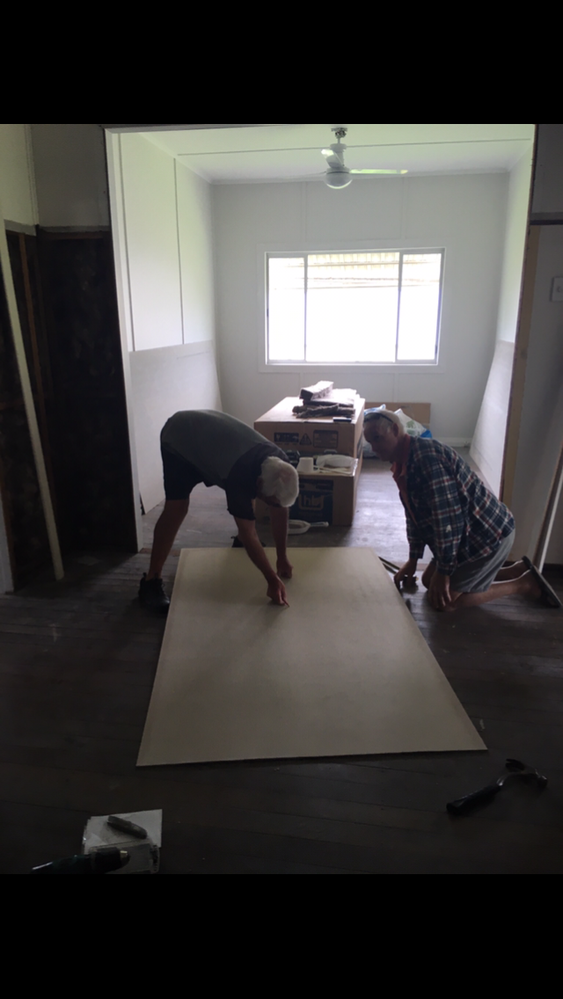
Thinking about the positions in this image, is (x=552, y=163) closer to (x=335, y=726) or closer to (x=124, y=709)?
(x=335, y=726)

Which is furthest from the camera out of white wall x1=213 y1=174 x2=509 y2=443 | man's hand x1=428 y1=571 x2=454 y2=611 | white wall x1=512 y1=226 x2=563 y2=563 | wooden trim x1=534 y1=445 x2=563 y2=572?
white wall x1=213 y1=174 x2=509 y2=443

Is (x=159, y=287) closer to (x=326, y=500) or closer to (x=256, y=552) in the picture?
(x=326, y=500)

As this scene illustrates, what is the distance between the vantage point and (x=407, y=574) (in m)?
3.18

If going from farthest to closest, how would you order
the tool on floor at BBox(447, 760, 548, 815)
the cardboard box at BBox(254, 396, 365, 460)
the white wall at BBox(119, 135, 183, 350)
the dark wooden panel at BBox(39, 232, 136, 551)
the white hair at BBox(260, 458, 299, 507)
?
1. the white wall at BBox(119, 135, 183, 350)
2. the cardboard box at BBox(254, 396, 365, 460)
3. the dark wooden panel at BBox(39, 232, 136, 551)
4. the white hair at BBox(260, 458, 299, 507)
5. the tool on floor at BBox(447, 760, 548, 815)

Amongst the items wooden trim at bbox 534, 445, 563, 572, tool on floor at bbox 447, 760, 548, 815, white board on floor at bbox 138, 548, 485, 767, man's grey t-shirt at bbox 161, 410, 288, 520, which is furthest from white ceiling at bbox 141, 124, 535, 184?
tool on floor at bbox 447, 760, 548, 815

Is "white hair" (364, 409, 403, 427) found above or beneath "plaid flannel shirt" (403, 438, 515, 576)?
above

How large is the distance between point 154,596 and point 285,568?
72cm

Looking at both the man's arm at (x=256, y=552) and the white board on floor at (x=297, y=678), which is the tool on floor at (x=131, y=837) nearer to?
the white board on floor at (x=297, y=678)

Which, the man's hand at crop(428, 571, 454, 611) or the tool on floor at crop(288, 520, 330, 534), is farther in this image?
the tool on floor at crop(288, 520, 330, 534)

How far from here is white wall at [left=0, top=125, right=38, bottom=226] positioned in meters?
2.99

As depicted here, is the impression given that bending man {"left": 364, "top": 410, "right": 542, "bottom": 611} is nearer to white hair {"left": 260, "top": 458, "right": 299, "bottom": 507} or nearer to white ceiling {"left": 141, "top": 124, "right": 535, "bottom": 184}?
white hair {"left": 260, "top": 458, "right": 299, "bottom": 507}

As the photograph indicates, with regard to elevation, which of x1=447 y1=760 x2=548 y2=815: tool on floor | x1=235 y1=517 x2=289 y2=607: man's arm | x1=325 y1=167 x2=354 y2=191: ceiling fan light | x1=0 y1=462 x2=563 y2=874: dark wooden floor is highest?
x1=325 y1=167 x2=354 y2=191: ceiling fan light

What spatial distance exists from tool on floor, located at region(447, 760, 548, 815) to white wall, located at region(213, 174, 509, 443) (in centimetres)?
523
